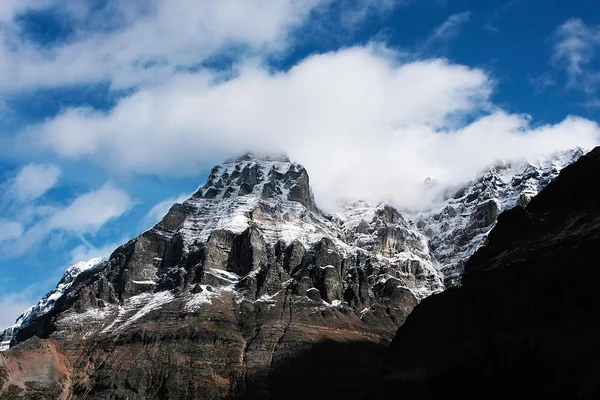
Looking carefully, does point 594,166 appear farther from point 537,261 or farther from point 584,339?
point 584,339

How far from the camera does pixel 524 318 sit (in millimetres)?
129375

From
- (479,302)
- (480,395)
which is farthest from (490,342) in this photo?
(479,302)

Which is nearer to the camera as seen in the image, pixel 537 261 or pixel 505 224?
pixel 537 261

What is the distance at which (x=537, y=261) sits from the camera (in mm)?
136875

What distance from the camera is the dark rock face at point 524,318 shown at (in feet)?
364

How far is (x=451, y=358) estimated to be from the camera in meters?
139

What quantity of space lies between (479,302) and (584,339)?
39.4 metres

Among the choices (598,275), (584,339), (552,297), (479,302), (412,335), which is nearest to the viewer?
(584,339)

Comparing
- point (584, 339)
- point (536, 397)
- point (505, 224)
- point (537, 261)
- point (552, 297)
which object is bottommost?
point (536, 397)

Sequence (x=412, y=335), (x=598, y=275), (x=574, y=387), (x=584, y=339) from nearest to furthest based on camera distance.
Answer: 1. (x=574, y=387)
2. (x=584, y=339)
3. (x=598, y=275)
4. (x=412, y=335)

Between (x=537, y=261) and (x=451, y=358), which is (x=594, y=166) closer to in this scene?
(x=537, y=261)

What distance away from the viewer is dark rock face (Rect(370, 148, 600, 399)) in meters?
111

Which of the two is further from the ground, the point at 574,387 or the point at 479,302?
the point at 479,302

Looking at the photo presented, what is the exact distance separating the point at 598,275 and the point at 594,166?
46100mm
